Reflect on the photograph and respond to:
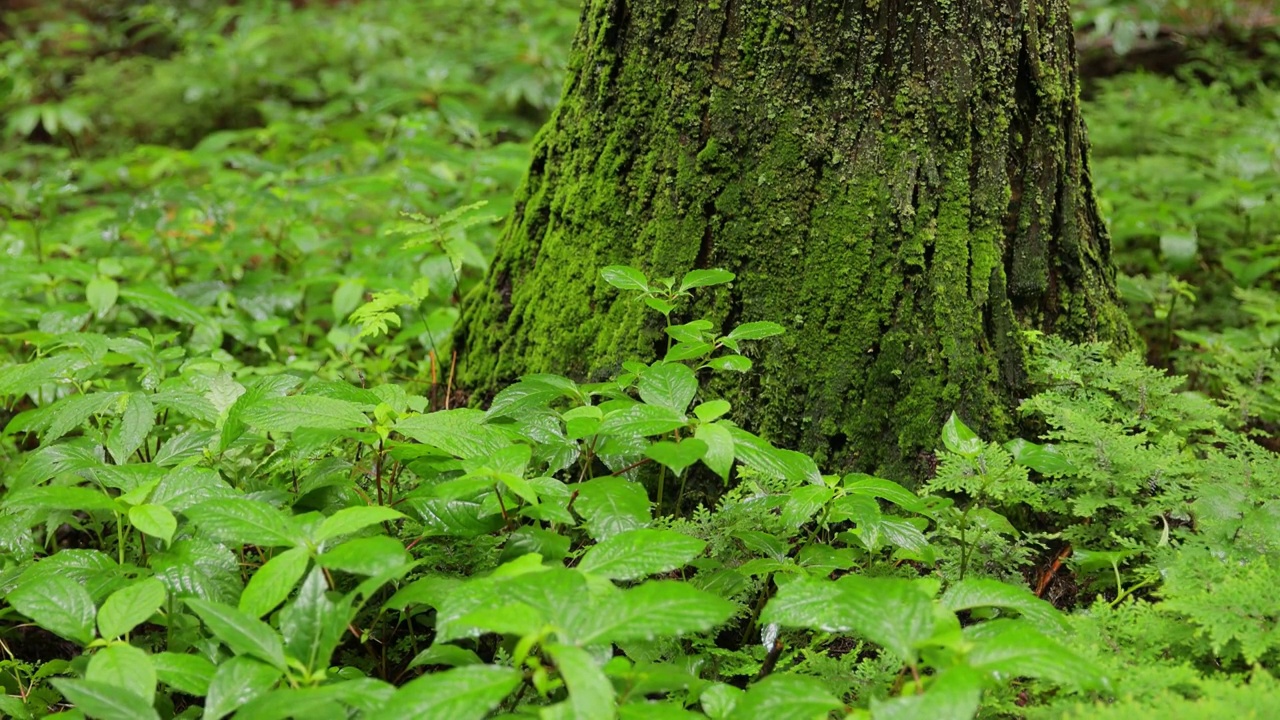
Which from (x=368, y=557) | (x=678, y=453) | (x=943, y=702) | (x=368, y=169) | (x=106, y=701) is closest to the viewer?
(x=943, y=702)

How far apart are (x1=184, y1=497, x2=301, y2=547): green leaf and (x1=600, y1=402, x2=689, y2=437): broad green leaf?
0.51m

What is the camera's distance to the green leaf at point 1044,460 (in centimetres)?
162

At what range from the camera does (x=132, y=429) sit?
5.37 ft

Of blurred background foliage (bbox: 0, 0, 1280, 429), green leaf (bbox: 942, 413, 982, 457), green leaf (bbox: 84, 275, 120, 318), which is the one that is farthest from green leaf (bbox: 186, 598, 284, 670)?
green leaf (bbox: 84, 275, 120, 318)

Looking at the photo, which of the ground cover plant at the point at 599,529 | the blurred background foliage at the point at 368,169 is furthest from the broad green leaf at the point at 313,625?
the blurred background foliage at the point at 368,169

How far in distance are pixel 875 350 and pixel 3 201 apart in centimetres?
398

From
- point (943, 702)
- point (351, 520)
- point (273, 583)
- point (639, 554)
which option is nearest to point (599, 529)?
point (639, 554)

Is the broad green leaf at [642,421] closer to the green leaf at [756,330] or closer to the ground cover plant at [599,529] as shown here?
the ground cover plant at [599,529]

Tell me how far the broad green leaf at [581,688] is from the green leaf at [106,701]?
0.52m

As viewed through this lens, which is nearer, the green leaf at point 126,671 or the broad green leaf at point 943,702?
the broad green leaf at point 943,702

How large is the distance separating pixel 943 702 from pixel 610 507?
0.61m

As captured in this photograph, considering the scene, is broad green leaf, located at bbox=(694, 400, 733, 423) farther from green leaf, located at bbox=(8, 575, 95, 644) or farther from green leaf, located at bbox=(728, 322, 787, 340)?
green leaf, located at bbox=(8, 575, 95, 644)

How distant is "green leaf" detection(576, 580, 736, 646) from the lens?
3.42ft

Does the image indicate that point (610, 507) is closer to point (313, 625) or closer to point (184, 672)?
point (313, 625)
